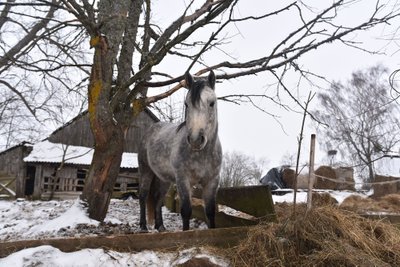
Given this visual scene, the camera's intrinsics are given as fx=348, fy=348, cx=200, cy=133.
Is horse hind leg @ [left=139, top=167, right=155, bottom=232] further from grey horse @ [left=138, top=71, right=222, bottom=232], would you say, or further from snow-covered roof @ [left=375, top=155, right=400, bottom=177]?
snow-covered roof @ [left=375, top=155, right=400, bottom=177]

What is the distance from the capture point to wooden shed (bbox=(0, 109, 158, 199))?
2022 cm

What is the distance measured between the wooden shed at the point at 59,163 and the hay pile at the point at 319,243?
16.4 m

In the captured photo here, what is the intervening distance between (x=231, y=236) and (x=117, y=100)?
2.73 metres

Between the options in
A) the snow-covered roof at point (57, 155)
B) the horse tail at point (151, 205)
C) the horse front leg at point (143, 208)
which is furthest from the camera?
the snow-covered roof at point (57, 155)

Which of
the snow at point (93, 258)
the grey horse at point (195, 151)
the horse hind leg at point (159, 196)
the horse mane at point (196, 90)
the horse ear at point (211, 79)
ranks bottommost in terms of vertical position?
the snow at point (93, 258)

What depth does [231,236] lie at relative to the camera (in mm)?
3730

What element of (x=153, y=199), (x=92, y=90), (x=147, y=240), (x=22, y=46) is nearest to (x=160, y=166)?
(x=153, y=199)

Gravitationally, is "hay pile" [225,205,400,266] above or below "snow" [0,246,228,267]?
above

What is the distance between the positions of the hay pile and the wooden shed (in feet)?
53.8

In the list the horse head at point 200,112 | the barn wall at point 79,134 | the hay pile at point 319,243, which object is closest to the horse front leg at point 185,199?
the horse head at point 200,112

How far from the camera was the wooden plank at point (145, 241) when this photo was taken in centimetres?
328

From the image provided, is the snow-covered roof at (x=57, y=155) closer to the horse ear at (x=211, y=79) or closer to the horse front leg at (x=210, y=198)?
the horse front leg at (x=210, y=198)

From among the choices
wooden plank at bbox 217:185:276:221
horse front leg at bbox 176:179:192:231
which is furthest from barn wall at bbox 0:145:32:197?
horse front leg at bbox 176:179:192:231

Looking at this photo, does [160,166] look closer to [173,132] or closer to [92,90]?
[173,132]
